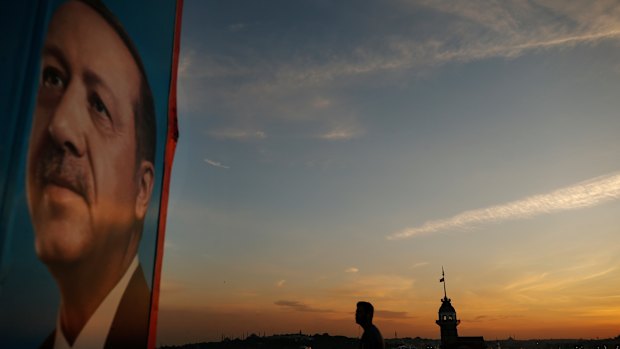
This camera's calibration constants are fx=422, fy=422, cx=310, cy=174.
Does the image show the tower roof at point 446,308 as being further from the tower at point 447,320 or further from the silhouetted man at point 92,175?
the silhouetted man at point 92,175

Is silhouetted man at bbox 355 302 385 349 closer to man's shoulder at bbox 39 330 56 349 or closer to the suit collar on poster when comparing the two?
the suit collar on poster

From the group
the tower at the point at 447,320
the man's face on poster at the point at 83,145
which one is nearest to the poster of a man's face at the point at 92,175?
the man's face on poster at the point at 83,145

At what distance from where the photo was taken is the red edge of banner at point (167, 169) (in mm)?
3803

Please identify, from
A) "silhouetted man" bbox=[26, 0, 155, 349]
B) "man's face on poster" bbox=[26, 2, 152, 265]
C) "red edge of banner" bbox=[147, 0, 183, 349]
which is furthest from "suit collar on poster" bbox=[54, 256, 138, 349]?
"red edge of banner" bbox=[147, 0, 183, 349]

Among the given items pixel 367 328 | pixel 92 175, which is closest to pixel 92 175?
pixel 92 175

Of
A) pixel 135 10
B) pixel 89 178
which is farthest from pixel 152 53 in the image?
pixel 89 178

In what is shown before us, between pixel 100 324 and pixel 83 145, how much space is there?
51.8 inches

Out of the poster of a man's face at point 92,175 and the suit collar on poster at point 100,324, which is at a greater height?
the poster of a man's face at point 92,175

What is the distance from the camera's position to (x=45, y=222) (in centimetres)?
253

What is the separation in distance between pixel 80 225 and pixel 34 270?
0.50 metres

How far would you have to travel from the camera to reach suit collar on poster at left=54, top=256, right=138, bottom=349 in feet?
8.73

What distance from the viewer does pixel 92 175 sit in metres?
3.04

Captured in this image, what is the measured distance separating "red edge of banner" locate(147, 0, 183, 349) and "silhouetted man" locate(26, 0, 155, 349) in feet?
0.35

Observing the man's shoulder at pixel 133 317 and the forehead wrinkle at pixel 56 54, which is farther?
the man's shoulder at pixel 133 317
